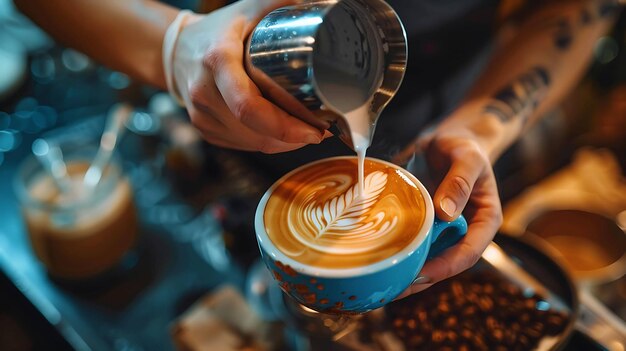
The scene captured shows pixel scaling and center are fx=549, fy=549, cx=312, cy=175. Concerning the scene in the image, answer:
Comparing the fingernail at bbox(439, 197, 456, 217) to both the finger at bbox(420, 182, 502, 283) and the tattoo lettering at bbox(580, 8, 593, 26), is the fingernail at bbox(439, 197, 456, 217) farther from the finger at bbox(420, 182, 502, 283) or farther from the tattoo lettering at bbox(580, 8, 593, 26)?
the tattoo lettering at bbox(580, 8, 593, 26)

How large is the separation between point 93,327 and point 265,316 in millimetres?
508

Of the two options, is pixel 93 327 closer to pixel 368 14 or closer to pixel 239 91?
pixel 239 91

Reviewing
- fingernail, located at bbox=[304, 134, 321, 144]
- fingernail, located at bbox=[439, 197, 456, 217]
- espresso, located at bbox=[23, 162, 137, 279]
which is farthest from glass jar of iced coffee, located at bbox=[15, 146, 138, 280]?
fingernail, located at bbox=[439, 197, 456, 217]

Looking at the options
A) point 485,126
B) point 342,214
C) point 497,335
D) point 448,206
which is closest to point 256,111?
point 342,214

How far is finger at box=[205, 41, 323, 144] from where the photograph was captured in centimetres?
82

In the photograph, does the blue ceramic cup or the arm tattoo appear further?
the arm tattoo

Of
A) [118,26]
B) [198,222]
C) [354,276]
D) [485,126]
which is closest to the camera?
[354,276]

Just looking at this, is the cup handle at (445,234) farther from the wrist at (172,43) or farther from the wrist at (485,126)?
the wrist at (172,43)

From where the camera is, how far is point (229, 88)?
2.82 feet

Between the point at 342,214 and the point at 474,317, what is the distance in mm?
427

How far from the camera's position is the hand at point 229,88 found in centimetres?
82

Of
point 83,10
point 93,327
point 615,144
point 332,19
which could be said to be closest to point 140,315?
point 93,327

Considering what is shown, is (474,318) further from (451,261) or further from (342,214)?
(342,214)

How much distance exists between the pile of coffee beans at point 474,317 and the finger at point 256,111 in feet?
1.53
